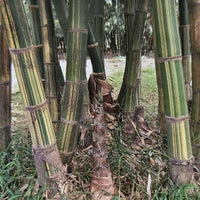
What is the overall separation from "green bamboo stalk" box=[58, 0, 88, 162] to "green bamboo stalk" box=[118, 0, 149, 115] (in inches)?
16.4

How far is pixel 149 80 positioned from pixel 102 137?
242 cm

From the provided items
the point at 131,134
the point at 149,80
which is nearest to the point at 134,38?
the point at 131,134

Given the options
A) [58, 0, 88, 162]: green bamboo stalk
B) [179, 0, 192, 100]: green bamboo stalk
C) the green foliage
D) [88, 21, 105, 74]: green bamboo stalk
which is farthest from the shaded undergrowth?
[179, 0, 192, 100]: green bamboo stalk

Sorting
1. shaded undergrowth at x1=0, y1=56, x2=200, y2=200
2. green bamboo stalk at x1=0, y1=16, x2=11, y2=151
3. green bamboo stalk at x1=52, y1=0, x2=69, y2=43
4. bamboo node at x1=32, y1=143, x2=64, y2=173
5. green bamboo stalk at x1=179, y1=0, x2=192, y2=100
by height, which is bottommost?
shaded undergrowth at x1=0, y1=56, x2=200, y2=200

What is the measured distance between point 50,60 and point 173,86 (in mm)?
579

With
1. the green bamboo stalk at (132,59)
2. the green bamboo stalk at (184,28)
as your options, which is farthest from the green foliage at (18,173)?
the green bamboo stalk at (184,28)

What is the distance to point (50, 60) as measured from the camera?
3.71 ft

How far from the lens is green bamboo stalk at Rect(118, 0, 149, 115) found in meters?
1.21

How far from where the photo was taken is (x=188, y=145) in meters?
0.84

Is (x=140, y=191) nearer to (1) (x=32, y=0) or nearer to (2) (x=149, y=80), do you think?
(1) (x=32, y=0)

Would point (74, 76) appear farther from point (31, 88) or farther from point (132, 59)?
point (132, 59)

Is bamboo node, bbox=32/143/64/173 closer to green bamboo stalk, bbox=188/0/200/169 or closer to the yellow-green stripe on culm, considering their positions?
the yellow-green stripe on culm

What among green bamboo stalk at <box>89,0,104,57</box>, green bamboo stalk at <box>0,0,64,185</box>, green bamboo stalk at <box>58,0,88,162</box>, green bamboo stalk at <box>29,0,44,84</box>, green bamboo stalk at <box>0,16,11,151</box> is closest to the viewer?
green bamboo stalk at <box>0,0,64,185</box>

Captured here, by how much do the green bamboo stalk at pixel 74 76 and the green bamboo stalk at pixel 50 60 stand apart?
230 mm
